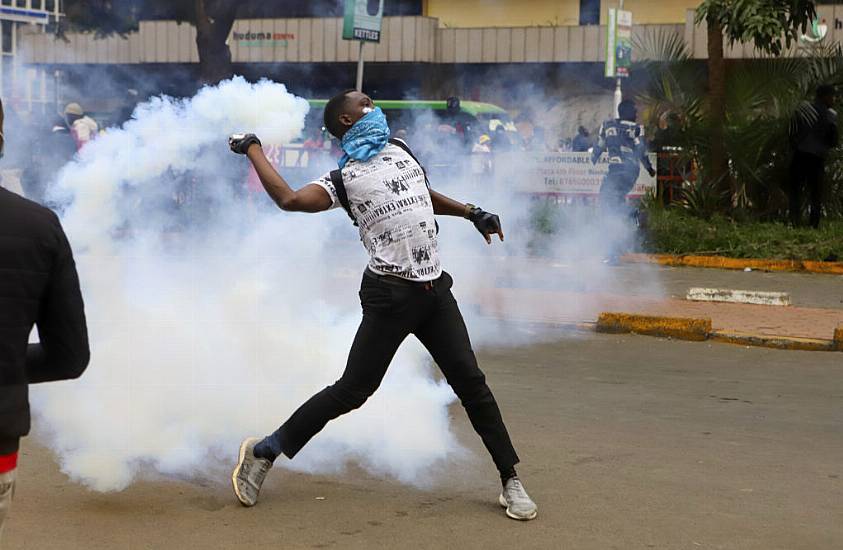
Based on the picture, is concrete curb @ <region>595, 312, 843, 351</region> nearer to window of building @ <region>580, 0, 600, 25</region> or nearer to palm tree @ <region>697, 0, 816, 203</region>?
palm tree @ <region>697, 0, 816, 203</region>

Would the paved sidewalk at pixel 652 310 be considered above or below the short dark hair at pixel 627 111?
below

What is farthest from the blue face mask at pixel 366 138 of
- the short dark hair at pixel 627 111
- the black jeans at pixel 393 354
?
the short dark hair at pixel 627 111

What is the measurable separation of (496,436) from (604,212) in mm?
10168

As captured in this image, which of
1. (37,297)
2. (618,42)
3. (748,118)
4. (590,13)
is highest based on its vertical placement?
(590,13)

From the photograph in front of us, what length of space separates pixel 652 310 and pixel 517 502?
5.85 metres

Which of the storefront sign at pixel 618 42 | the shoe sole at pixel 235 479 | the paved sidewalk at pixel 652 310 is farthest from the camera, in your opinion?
the storefront sign at pixel 618 42

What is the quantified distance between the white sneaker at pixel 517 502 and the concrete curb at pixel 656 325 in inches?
197

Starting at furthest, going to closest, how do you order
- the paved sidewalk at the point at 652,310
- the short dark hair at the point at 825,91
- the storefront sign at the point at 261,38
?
the storefront sign at the point at 261,38 < the short dark hair at the point at 825,91 < the paved sidewalk at the point at 652,310

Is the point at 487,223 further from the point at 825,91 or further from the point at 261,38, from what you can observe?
the point at 261,38

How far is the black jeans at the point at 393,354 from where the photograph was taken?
4566 millimetres

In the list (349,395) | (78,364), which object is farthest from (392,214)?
(78,364)

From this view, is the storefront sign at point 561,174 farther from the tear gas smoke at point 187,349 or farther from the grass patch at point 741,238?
the tear gas smoke at point 187,349

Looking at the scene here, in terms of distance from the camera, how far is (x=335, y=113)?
4.62m

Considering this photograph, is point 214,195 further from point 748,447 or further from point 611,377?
point 748,447
